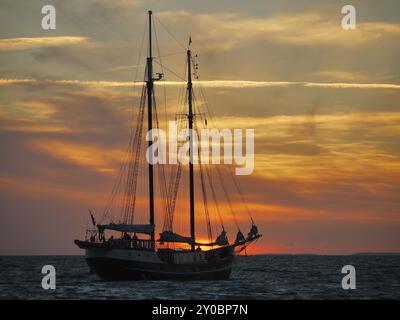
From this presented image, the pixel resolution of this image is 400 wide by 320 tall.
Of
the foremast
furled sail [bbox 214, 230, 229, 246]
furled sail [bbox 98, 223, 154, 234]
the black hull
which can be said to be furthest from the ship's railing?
furled sail [bbox 214, 230, 229, 246]

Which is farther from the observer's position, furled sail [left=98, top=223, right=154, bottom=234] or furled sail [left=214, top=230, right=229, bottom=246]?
furled sail [left=214, top=230, right=229, bottom=246]

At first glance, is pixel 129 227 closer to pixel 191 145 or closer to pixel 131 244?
pixel 131 244

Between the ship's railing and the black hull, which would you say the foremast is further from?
the ship's railing

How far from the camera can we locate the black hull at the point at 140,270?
298 feet

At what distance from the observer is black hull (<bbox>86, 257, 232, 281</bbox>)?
9081 centimetres

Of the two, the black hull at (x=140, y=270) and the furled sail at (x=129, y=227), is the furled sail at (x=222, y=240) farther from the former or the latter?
the furled sail at (x=129, y=227)

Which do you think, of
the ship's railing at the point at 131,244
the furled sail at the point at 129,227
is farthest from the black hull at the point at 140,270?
the furled sail at the point at 129,227

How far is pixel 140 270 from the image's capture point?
91938 mm

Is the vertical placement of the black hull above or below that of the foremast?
below

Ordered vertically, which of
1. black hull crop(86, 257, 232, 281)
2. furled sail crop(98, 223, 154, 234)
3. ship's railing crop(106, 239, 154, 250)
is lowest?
black hull crop(86, 257, 232, 281)

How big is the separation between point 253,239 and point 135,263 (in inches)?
790

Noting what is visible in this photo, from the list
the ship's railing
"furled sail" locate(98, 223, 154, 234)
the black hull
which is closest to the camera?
the ship's railing
